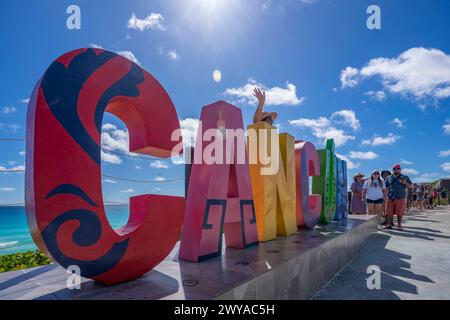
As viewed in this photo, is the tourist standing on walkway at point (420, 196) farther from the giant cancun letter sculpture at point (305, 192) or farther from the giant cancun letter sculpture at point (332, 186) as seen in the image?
the giant cancun letter sculpture at point (305, 192)

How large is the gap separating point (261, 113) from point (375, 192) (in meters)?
6.88

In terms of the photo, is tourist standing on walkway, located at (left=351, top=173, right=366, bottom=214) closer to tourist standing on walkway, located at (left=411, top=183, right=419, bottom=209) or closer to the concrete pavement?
the concrete pavement

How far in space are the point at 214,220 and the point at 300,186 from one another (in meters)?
3.24

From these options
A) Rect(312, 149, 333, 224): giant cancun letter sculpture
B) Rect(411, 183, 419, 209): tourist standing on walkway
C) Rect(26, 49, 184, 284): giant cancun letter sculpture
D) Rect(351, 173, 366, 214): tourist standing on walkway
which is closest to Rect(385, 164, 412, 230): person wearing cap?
Rect(351, 173, 366, 214): tourist standing on walkway

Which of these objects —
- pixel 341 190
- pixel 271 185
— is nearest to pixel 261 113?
pixel 271 185

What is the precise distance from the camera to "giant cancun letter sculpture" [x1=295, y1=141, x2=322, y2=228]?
21.7ft

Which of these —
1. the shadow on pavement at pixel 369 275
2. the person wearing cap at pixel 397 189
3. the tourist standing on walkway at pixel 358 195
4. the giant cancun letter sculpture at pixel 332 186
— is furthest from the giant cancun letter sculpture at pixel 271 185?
A: the tourist standing on walkway at pixel 358 195

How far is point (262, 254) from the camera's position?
4.05m

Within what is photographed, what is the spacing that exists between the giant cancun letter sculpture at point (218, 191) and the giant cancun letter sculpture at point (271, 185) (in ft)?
1.49

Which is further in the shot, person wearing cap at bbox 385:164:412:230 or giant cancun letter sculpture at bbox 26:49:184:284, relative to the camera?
person wearing cap at bbox 385:164:412:230

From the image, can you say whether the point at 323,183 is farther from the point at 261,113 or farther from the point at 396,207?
the point at 396,207

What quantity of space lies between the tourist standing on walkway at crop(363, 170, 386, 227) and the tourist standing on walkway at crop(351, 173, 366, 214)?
26.8 inches

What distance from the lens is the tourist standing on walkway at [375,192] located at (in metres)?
9.91

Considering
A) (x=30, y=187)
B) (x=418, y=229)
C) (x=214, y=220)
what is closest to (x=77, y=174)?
(x=30, y=187)
